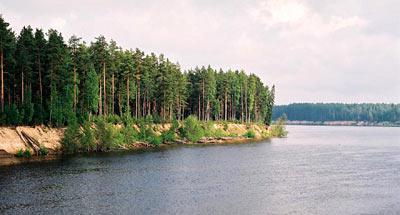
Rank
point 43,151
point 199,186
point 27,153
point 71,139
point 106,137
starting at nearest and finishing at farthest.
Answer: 1. point 199,186
2. point 27,153
3. point 43,151
4. point 71,139
5. point 106,137

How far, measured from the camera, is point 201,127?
12150 cm

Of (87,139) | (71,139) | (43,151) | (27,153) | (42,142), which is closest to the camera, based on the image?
(27,153)

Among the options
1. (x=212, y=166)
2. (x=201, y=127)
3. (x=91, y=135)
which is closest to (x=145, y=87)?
(x=201, y=127)

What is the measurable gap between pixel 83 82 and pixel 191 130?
32.1m

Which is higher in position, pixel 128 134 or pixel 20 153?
pixel 128 134

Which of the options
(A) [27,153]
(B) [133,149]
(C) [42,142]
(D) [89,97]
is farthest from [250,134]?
(A) [27,153]

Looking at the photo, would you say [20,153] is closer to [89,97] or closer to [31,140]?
[31,140]

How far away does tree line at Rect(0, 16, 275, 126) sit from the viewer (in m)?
78.9

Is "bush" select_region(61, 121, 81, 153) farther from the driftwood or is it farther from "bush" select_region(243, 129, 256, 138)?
"bush" select_region(243, 129, 256, 138)

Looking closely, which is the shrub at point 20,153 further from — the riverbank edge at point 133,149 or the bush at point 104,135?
the bush at point 104,135

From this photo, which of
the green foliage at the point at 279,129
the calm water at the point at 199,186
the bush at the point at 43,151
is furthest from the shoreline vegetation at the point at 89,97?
the green foliage at the point at 279,129

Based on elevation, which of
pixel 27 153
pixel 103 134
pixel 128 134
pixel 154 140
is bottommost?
pixel 27 153

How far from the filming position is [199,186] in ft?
171

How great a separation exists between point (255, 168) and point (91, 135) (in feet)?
108
